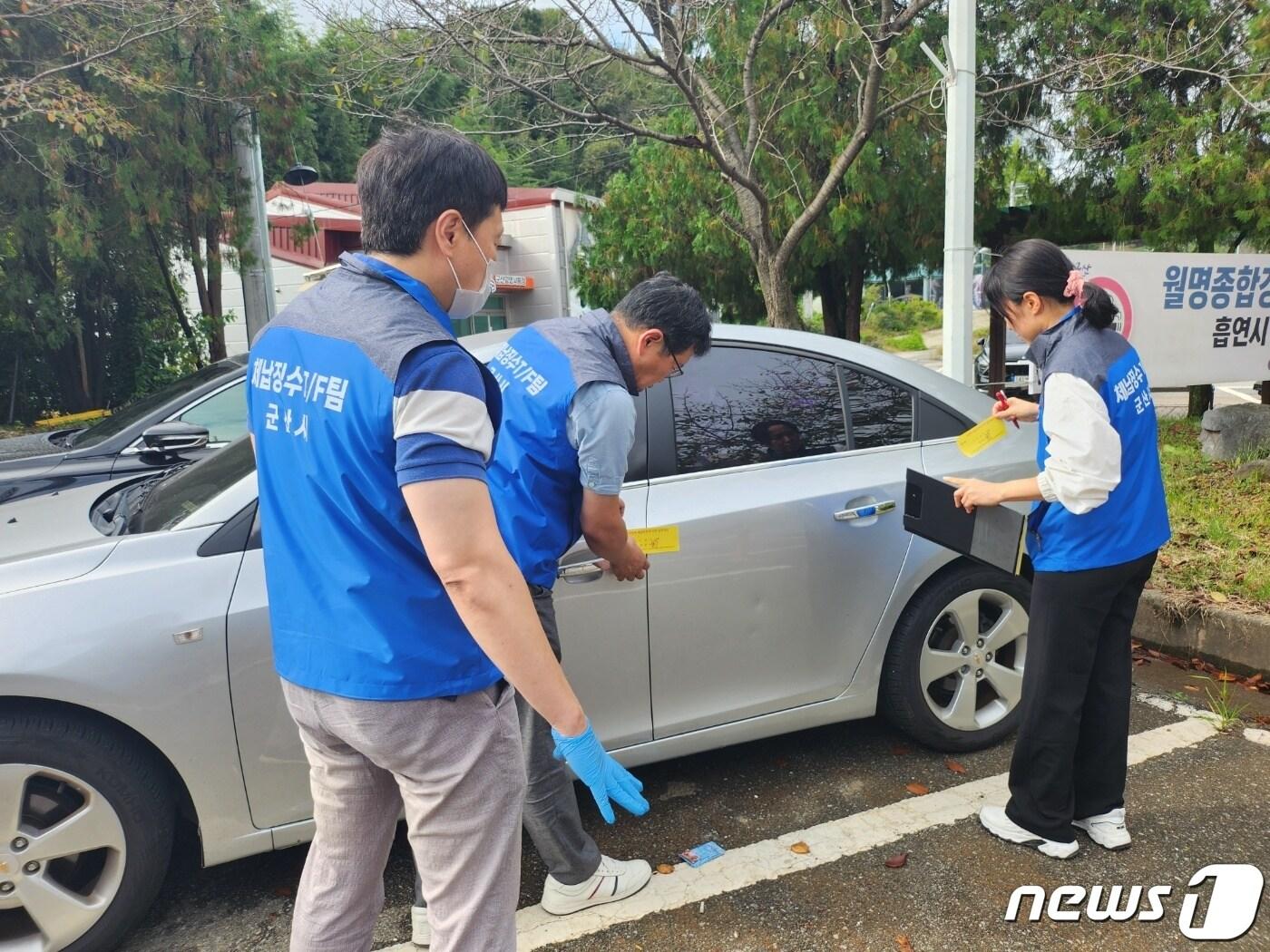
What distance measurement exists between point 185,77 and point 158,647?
9943 mm

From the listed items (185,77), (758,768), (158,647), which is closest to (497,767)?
(158,647)

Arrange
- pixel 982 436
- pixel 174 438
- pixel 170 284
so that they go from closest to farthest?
pixel 982 436, pixel 174 438, pixel 170 284

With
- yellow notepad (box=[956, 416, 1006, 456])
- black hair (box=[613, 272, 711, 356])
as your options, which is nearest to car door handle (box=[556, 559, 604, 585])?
black hair (box=[613, 272, 711, 356])

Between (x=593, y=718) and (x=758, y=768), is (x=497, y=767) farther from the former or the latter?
(x=758, y=768)

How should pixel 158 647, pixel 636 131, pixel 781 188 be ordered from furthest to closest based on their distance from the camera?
pixel 781 188 → pixel 636 131 → pixel 158 647

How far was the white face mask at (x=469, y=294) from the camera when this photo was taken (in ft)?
4.95

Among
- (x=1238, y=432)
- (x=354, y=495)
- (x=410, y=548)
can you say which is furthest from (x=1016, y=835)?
(x=1238, y=432)

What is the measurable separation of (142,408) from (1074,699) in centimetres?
481

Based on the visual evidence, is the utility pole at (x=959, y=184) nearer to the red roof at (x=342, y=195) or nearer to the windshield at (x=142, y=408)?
the windshield at (x=142, y=408)

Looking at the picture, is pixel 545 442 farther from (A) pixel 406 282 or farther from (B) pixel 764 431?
(B) pixel 764 431

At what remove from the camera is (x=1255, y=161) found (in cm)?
731

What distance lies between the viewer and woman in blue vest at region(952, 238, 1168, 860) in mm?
2365

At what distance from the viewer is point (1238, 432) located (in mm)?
6809

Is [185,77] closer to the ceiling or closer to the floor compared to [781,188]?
closer to the ceiling
